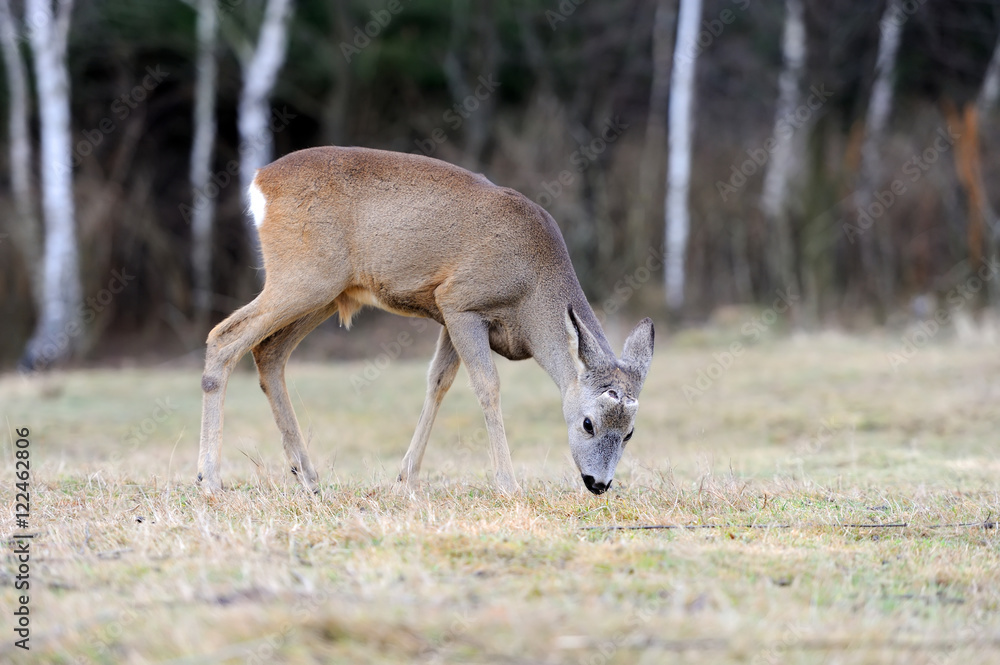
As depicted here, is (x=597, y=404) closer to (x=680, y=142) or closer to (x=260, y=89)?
(x=260, y=89)

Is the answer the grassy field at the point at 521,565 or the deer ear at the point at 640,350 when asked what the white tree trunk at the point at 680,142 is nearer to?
the grassy field at the point at 521,565

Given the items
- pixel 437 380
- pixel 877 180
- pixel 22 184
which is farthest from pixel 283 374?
pixel 877 180

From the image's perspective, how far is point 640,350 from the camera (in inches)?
257

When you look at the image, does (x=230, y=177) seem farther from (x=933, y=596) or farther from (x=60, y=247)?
(x=933, y=596)

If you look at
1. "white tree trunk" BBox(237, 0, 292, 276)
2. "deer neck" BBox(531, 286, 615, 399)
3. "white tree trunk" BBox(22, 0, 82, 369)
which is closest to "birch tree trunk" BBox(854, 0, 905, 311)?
"white tree trunk" BBox(237, 0, 292, 276)

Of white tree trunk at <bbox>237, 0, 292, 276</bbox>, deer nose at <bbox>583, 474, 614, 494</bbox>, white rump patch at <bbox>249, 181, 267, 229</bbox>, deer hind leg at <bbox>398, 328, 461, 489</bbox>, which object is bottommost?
deer nose at <bbox>583, 474, 614, 494</bbox>

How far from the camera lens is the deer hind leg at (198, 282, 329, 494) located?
6367mm

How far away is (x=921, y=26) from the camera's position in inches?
925

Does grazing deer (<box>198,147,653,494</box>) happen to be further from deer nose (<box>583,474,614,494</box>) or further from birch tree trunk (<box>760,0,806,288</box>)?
birch tree trunk (<box>760,0,806,288</box>)

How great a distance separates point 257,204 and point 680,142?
14.6m

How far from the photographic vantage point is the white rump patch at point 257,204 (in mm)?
6688

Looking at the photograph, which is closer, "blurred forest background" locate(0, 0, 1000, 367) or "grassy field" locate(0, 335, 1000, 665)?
"grassy field" locate(0, 335, 1000, 665)

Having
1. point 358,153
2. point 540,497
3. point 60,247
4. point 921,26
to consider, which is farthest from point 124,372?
point 921,26

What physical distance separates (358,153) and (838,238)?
53.9ft
